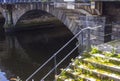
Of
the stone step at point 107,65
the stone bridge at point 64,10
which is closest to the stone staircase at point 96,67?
the stone step at point 107,65

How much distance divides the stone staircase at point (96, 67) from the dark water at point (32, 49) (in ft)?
22.6

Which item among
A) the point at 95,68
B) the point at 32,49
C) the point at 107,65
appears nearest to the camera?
the point at 107,65

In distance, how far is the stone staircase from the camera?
955cm

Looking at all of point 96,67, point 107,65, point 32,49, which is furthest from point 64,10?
point 107,65

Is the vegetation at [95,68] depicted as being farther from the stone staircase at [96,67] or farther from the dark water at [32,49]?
the dark water at [32,49]

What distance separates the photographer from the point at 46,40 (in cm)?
3041

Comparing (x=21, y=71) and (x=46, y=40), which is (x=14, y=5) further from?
(x=21, y=71)

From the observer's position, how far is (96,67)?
10.2 meters

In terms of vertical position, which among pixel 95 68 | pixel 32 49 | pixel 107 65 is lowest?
pixel 32 49

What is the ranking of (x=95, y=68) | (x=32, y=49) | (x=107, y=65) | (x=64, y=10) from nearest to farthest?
(x=107, y=65)
(x=95, y=68)
(x=64, y=10)
(x=32, y=49)

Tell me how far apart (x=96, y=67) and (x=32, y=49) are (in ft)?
55.1

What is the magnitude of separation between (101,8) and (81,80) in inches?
290

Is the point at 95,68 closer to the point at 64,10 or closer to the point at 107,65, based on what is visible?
the point at 107,65

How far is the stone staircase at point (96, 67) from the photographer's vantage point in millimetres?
9555
